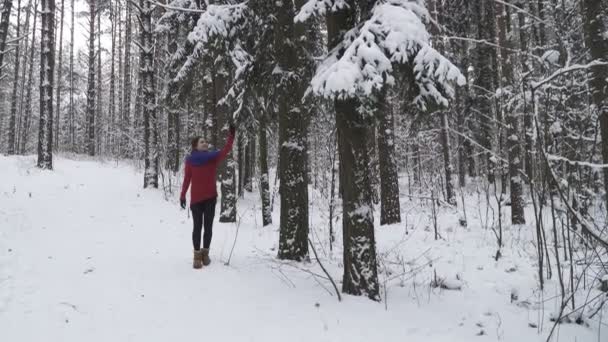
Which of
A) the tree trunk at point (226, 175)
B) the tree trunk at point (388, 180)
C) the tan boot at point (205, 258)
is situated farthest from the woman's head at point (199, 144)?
the tree trunk at point (388, 180)

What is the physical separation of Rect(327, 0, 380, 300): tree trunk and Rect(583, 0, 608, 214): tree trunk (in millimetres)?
3339

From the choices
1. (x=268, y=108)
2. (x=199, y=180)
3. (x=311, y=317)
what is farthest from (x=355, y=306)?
(x=268, y=108)

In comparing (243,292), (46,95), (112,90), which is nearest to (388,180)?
(243,292)

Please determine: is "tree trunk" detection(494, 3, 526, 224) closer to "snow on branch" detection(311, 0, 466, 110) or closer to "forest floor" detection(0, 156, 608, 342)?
"forest floor" detection(0, 156, 608, 342)

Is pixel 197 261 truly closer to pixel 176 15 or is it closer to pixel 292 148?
pixel 292 148

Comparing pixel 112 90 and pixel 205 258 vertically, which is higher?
pixel 112 90

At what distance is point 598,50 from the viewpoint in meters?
5.71

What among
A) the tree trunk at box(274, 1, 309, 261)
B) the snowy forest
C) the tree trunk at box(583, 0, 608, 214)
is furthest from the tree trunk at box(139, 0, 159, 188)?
the tree trunk at box(583, 0, 608, 214)

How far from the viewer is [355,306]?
463 cm

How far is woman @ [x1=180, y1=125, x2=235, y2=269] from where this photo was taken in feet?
20.4

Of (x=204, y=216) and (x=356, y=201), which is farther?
(x=204, y=216)

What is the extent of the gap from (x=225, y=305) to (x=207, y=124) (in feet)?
26.4

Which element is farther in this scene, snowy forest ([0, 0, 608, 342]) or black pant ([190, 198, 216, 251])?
black pant ([190, 198, 216, 251])

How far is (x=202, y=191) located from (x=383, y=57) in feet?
11.5
